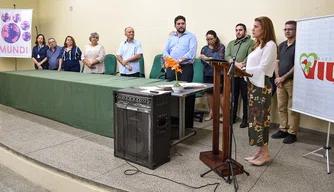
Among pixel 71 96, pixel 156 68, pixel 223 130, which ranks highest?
pixel 156 68

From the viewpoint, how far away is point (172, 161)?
2.77m

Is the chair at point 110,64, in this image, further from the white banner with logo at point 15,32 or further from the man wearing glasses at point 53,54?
the white banner with logo at point 15,32

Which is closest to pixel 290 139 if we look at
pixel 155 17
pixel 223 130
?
pixel 223 130

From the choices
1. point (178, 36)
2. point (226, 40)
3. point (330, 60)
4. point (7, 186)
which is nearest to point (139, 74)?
point (178, 36)

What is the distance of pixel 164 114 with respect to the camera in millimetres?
2670

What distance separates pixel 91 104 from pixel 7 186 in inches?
47.6

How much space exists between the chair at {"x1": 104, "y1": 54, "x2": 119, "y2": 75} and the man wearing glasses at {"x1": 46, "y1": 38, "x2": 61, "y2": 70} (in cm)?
96

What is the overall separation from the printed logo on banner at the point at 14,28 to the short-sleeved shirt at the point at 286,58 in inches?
207

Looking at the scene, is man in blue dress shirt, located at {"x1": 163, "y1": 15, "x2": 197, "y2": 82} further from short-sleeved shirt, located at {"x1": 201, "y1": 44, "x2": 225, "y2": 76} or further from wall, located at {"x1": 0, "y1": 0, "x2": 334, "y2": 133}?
wall, located at {"x1": 0, "y1": 0, "x2": 334, "y2": 133}

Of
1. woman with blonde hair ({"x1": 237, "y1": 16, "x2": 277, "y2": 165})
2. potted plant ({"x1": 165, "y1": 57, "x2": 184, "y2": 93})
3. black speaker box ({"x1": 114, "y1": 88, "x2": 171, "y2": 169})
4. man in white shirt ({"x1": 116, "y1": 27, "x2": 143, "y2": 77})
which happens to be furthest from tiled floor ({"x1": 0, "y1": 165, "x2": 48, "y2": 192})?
man in white shirt ({"x1": 116, "y1": 27, "x2": 143, "y2": 77})

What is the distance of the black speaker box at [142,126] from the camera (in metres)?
2.57

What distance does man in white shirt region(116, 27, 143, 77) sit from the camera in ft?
15.2

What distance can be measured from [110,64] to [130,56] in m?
1.18

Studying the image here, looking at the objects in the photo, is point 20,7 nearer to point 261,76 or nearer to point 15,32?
point 15,32
